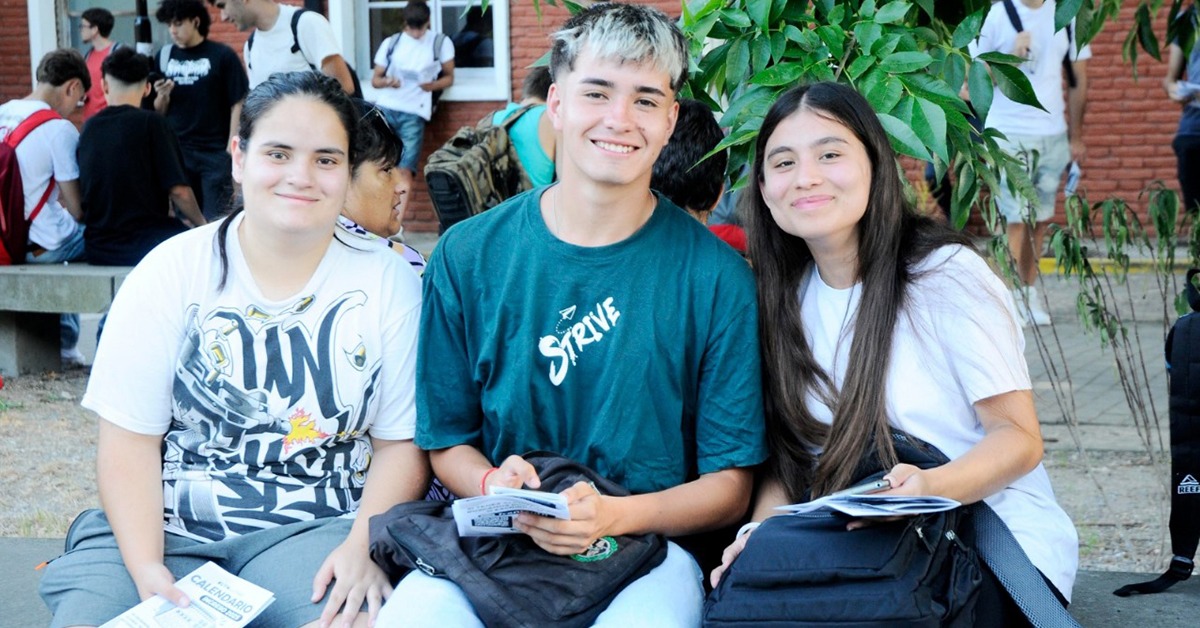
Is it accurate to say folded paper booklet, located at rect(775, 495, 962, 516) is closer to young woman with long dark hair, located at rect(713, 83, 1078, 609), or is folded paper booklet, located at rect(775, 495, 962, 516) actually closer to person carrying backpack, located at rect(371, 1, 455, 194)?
young woman with long dark hair, located at rect(713, 83, 1078, 609)

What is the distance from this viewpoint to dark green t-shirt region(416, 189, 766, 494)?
116 inches

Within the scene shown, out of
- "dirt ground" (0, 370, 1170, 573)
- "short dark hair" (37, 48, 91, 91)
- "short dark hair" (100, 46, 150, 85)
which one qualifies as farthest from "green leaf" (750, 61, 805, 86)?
"short dark hair" (37, 48, 91, 91)

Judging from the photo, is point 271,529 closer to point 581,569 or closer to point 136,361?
point 136,361

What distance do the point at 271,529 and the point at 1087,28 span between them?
7.50 ft

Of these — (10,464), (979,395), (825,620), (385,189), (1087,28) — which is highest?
(1087,28)

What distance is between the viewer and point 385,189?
3.91 m

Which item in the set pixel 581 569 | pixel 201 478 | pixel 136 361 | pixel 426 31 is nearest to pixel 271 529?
pixel 201 478

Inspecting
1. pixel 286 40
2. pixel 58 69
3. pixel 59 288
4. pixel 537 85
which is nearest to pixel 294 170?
pixel 537 85

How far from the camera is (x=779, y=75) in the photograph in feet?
9.83

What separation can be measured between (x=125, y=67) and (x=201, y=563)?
17.9 feet

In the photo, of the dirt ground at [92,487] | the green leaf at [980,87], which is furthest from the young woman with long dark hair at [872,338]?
the dirt ground at [92,487]

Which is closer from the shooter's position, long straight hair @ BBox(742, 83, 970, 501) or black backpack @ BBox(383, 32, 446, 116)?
long straight hair @ BBox(742, 83, 970, 501)

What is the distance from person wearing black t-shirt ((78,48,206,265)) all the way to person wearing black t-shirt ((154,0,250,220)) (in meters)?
1.68

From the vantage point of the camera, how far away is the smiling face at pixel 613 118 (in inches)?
116
